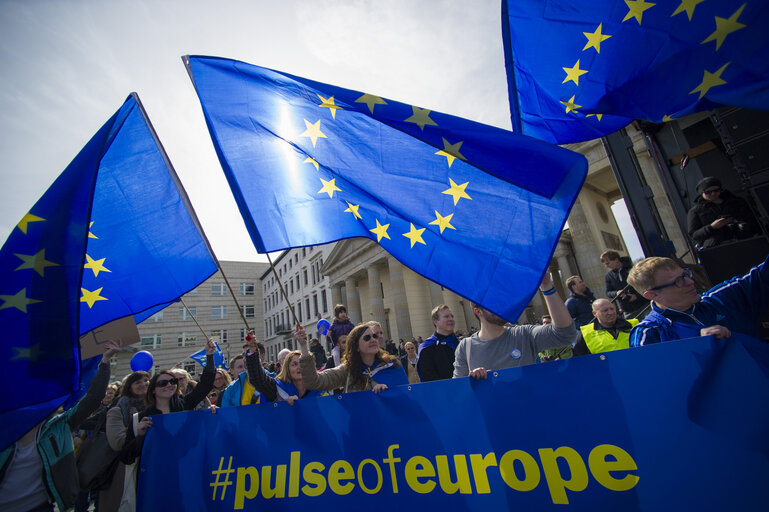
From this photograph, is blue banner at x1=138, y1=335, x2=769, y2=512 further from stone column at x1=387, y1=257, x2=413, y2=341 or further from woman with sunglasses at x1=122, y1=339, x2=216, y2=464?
stone column at x1=387, y1=257, x2=413, y2=341

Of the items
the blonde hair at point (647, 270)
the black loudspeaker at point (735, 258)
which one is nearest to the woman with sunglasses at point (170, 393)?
the blonde hair at point (647, 270)

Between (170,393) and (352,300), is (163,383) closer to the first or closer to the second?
(170,393)

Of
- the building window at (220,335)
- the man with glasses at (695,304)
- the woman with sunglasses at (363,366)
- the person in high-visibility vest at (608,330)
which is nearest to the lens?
the man with glasses at (695,304)

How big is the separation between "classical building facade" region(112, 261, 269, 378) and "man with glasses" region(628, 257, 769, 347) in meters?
41.7

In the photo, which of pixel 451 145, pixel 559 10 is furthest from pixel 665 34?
pixel 451 145

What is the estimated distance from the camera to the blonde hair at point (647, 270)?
7.08 ft

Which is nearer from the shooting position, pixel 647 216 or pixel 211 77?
pixel 211 77

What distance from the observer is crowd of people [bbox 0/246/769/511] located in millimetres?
2111

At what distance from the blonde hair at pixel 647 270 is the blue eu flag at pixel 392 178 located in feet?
2.04

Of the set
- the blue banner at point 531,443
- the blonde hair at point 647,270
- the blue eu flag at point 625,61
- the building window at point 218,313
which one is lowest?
the blue banner at point 531,443

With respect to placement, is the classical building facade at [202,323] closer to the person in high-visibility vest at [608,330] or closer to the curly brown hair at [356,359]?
the curly brown hair at [356,359]

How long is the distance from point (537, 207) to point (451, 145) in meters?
0.79

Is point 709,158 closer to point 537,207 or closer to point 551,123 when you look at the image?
point 551,123

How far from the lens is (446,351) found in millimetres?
3828
